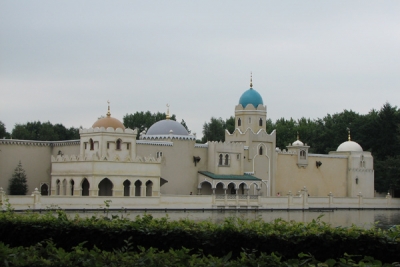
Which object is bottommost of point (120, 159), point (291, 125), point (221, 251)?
point (221, 251)

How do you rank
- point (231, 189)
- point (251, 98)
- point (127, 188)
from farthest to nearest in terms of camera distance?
point (251, 98) → point (231, 189) → point (127, 188)

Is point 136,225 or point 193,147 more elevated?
point 193,147

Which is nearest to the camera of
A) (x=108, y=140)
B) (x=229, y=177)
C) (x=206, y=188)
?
(x=108, y=140)

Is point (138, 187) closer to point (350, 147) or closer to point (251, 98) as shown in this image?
point (251, 98)

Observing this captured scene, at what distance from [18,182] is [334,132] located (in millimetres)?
38787

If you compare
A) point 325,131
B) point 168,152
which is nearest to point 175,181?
point 168,152

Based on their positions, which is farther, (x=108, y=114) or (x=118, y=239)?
(x=108, y=114)

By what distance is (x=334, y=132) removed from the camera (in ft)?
266

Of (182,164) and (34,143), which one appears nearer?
(34,143)

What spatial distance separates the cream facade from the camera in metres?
51.8

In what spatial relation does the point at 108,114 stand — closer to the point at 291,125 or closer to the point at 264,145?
the point at 264,145

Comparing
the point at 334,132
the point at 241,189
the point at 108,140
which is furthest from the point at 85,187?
the point at 334,132

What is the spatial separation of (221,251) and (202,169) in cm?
4222

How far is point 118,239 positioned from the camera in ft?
55.8
